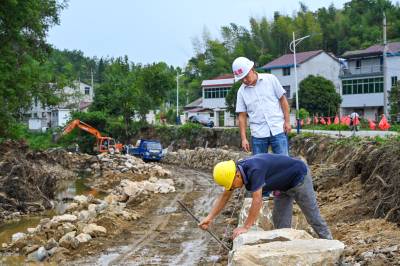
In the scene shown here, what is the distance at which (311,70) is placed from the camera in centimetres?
5966

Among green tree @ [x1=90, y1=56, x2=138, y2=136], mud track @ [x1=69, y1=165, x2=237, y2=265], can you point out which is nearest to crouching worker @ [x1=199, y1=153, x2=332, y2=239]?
mud track @ [x1=69, y1=165, x2=237, y2=265]

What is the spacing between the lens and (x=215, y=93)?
65.8 metres

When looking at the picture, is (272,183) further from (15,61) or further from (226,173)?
(15,61)

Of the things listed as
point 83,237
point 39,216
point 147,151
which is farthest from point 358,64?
point 83,237

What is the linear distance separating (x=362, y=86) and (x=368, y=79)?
0.87 m

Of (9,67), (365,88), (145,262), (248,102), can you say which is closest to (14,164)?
(9,67)

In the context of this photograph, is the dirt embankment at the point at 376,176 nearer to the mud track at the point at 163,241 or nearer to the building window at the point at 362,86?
the mud track at the point at 163,241

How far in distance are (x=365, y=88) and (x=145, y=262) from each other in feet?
155

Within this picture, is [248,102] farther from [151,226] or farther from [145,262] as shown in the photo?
[151,226]

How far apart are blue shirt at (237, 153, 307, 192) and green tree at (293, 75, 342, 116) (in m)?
44.0

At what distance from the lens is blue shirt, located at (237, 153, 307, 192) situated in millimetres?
6320

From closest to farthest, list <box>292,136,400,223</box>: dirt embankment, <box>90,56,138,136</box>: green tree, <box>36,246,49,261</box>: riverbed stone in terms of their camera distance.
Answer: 1. <box>292,136,400,223</box>: dirt embankment
2. <box>36,246,49,261</box>: riverbed stone
3. <box>90,56,138,136</box>: green tree

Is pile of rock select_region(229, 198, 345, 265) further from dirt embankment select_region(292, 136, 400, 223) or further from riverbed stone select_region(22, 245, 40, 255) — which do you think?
riverbed stone select_region(22, 245, 40, 255)

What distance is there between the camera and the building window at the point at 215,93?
6458 centimetres
